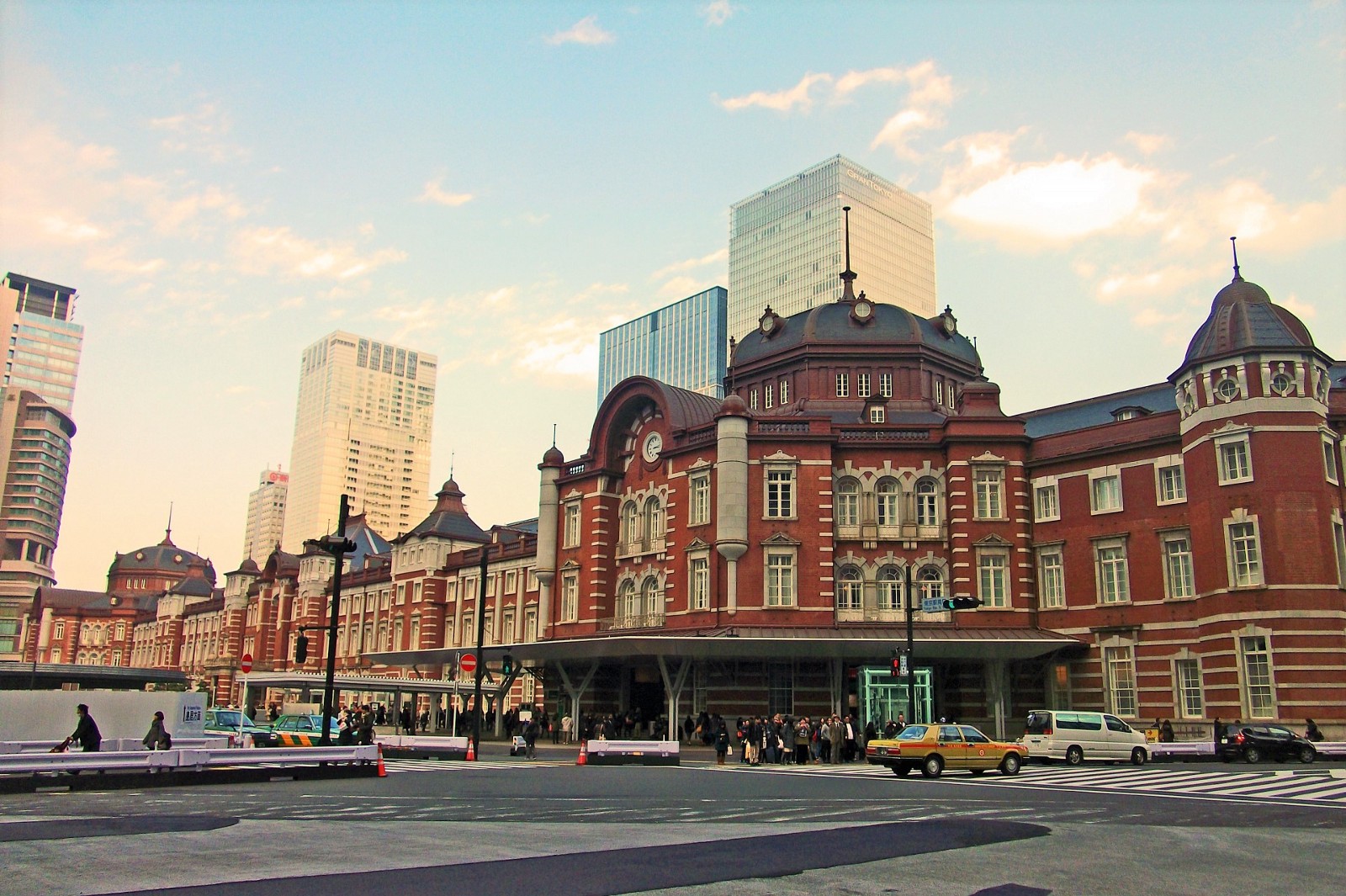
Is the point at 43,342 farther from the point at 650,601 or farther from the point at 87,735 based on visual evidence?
the point at 87,735

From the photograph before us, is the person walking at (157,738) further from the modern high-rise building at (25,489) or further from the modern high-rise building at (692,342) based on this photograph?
the modern high-rise building at (25,489)

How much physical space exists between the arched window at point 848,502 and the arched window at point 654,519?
8.28 meters

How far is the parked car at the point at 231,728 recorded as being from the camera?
3578 centimetres

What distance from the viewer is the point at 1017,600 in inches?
1710

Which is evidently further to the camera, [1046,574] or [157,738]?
[1046,574]

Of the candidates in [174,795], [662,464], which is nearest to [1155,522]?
[662,464]

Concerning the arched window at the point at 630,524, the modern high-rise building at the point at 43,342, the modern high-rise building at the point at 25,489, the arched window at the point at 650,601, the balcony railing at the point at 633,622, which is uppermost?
the modern high-rise building at the point at 43,342

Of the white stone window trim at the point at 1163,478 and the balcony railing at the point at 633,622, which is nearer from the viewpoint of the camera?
the white stone window trim at the point at 1163,478

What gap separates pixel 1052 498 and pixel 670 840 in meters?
34.1

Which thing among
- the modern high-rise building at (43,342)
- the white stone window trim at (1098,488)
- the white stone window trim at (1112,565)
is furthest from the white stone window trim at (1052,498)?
the modern high-rise building at (43,342)

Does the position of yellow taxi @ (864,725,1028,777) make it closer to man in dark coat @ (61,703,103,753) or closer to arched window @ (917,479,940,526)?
arched window @ (917,479,940,526)

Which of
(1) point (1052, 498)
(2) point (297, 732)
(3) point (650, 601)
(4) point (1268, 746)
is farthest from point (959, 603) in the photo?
(2) point (297, 732)

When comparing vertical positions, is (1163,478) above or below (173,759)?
above

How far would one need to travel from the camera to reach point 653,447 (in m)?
51.1
